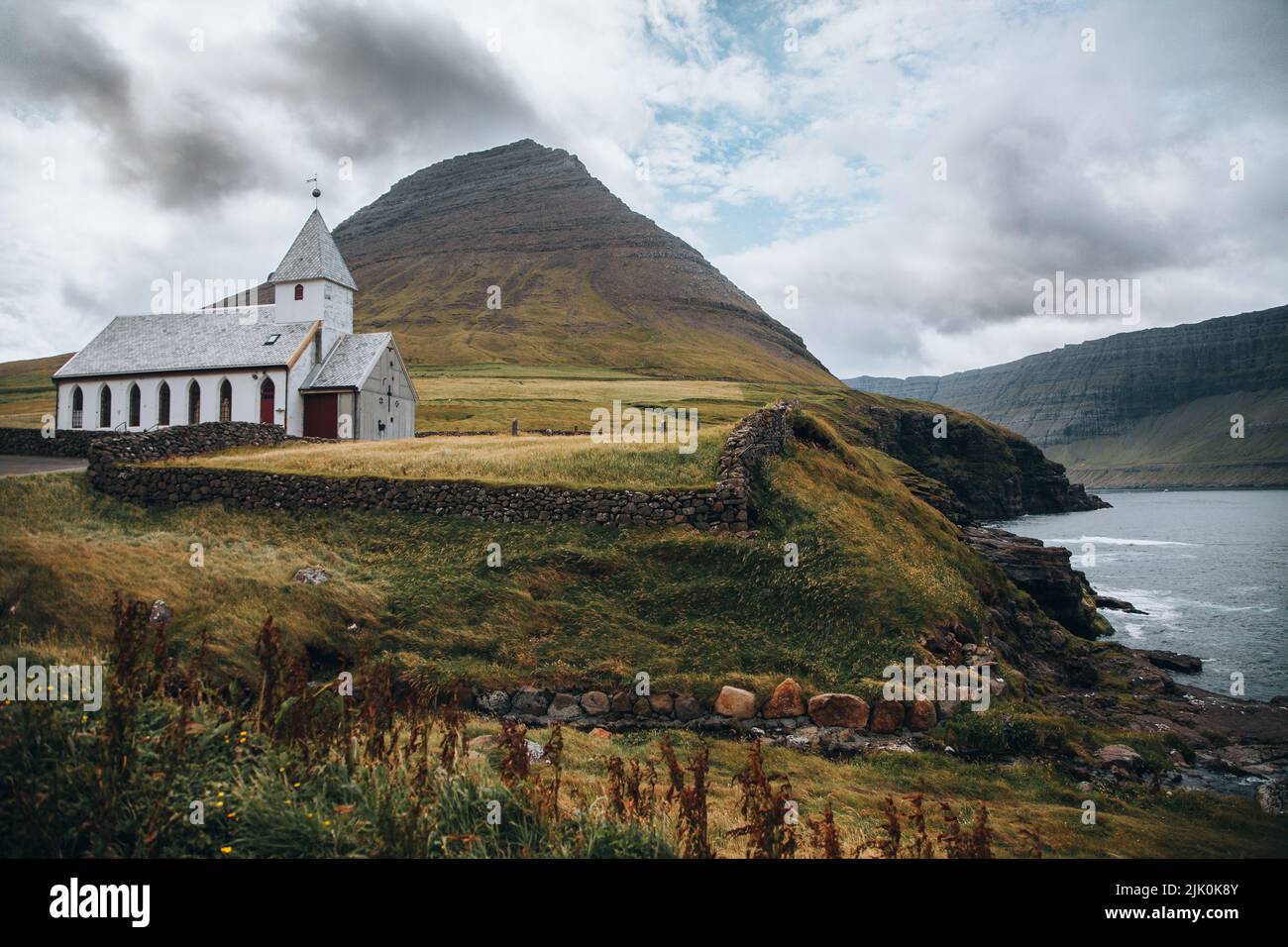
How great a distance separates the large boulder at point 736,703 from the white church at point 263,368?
3857cm

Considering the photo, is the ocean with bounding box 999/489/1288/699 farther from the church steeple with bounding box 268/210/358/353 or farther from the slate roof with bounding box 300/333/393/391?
the church steeple with bounding box 268/210/358/353

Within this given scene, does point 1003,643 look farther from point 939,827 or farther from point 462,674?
point 462,674

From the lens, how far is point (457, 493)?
24578 mm

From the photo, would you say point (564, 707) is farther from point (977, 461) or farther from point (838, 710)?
point (977, 461)

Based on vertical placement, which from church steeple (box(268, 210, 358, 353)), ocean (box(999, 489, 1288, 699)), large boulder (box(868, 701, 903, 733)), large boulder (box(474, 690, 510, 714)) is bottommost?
ocean (box(999, 489, 1288, 699))

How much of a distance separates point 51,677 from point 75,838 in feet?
11.1

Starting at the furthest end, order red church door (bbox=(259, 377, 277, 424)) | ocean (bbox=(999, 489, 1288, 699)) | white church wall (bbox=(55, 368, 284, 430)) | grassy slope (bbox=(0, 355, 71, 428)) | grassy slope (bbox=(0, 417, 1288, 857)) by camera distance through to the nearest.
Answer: grassy slope (bbox=(0, 355, 71, 428)) → white church wall (bbox=(55, 368, 284, 430)) → red church door (bbox=(259, 377, 277, 424)) → ocean (bbox=(999, 489, 1288, 699)) → grassy slope (bbox=(0, 417, 1288, 857))

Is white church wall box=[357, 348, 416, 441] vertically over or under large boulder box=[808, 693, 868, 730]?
over

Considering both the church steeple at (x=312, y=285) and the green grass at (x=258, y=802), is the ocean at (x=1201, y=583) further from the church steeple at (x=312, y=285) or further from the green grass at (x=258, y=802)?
the church steeple at (x=312, y=285)

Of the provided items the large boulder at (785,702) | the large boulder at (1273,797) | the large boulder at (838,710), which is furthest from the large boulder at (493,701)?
the large boulder at (1273,797)

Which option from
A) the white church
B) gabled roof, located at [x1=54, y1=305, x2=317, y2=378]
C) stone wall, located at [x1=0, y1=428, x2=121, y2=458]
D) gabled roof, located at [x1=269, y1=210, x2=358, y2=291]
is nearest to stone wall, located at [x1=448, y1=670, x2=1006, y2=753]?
stone wall, located at [x1=0, y1=428, x2=121, y2=458]

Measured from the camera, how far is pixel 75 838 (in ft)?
17.2

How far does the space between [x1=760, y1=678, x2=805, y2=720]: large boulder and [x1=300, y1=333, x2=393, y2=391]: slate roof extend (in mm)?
39547

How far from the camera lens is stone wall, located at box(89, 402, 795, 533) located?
23125 millimetres
